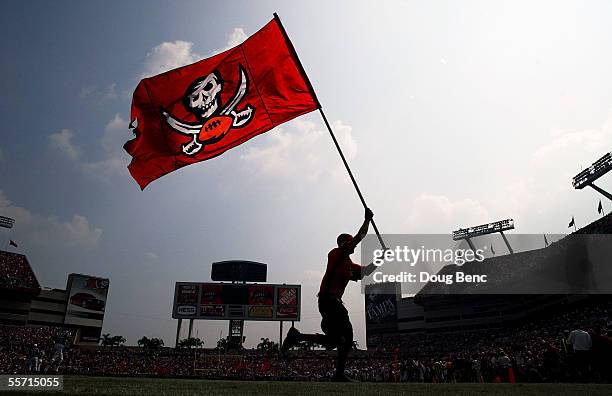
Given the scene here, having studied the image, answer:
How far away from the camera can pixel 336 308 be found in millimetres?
6398

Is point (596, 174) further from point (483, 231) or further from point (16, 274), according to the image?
point (16, 274)

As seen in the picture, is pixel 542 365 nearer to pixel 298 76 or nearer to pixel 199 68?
pixel 298 76

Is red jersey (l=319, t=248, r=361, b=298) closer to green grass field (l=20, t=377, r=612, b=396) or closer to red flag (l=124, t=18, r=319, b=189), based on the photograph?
green grass field (l=20, t=377, r=612, b=396)

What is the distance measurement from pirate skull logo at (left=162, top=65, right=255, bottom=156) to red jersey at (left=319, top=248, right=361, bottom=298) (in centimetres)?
364

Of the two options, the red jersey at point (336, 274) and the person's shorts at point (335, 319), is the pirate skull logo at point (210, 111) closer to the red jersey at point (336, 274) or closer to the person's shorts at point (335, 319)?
the red jersey at point (336, 274)

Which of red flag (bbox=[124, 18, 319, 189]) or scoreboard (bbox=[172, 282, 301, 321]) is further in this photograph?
scoreboard (bbox=[172, 282, 301, 321])

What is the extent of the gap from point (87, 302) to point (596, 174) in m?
76.8

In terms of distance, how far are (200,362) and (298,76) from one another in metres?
44.6

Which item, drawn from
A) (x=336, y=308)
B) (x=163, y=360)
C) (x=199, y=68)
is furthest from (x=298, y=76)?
(x=163, y=360)

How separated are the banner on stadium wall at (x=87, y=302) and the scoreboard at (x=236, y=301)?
96.0 ft

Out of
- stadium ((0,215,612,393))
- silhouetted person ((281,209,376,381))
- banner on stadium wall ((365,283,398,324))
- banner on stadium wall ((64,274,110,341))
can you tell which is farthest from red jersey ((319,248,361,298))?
banner on stadium wall ((64,274,110,341))

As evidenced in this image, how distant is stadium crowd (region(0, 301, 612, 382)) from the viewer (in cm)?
2073

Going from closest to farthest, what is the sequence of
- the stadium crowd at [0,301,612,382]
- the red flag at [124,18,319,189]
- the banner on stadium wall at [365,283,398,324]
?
the red flag at [124,18,319,189] < the stadium crowd at [0,301,612,382] < the banner on stadium wall at [365,283,398,324]

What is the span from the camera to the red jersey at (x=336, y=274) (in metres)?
→ 6.45
